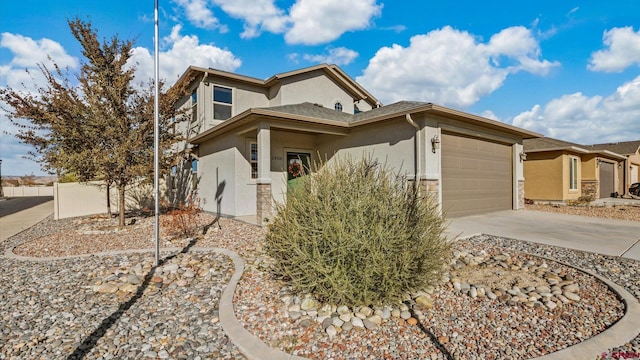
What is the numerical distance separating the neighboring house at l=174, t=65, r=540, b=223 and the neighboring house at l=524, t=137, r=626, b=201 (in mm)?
3978

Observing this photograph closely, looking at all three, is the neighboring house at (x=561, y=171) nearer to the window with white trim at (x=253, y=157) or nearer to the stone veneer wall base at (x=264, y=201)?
the window with white trim at (x=253, y=157)

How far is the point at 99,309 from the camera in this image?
347 cm

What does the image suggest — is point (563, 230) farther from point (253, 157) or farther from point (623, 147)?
point (623, 147)

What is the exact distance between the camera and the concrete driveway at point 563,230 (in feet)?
18.6

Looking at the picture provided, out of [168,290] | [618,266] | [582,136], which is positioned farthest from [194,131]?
[582,136]

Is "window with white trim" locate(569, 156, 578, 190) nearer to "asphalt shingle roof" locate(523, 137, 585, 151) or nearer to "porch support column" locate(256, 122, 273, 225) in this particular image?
"asphalt shingle roof" locate(523, 137, 585, 151)

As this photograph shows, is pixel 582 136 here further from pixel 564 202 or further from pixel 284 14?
pixel 284 14

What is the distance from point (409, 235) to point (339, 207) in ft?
2.66

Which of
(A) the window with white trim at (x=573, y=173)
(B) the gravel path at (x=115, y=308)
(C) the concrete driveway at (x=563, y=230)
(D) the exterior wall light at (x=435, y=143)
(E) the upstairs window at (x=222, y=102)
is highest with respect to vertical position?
(E) the upstairs window at (x=222, y=102)

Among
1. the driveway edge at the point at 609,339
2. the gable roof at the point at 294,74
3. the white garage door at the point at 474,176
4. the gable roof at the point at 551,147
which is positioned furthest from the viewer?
the gable roof at the point at 551,147

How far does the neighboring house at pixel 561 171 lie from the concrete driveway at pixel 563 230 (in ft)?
17.6

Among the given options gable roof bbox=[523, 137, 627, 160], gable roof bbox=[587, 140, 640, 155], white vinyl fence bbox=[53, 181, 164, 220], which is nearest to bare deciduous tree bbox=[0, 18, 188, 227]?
white vinyl fence bbox=[53, 181, 164, 220]

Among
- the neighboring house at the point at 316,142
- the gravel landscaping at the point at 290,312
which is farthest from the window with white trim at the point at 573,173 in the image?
the gravel landscaping at the point at 290,312

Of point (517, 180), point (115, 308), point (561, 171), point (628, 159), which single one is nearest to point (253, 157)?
point (115, 308)
